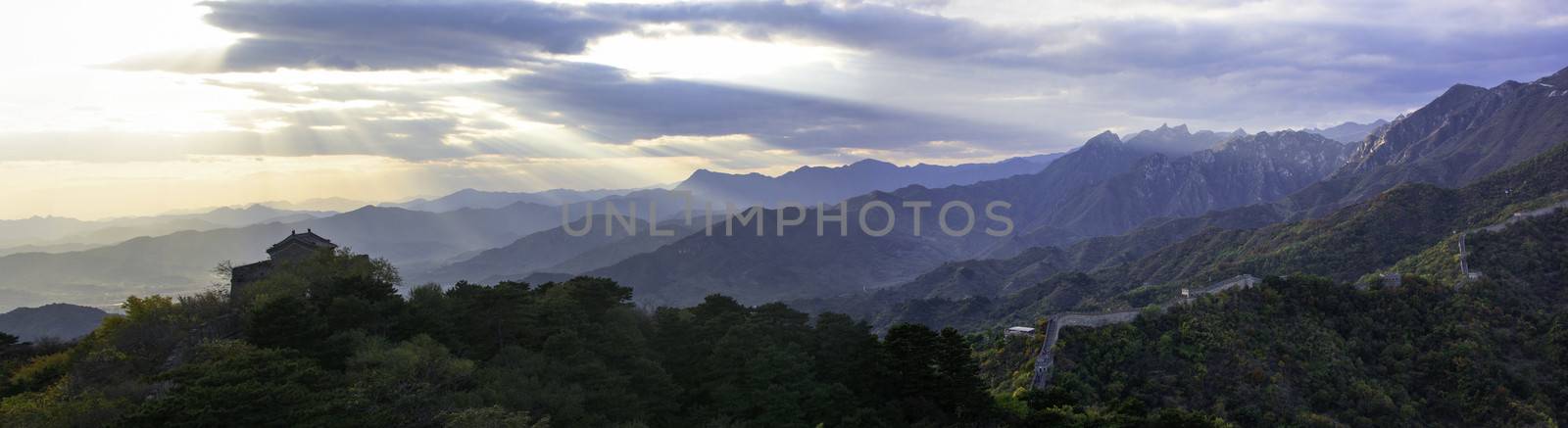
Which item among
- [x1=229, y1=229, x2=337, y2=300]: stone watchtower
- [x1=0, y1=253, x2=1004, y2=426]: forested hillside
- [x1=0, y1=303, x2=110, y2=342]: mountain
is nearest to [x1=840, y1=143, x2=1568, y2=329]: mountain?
[x1=0, y1=253, x2=1004, y2=426]: forested hillside

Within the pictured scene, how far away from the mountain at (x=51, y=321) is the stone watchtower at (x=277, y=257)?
5613 inches

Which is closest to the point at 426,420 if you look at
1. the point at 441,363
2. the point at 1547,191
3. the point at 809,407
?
the point at 441,363

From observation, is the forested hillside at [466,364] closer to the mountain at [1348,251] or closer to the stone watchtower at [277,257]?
the stone watchtower at [277,257]

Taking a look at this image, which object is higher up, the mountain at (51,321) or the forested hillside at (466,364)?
the forested hillside at (466,364)

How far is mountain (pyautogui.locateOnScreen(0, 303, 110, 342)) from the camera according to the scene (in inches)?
6083

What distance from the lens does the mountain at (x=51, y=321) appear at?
154500mm

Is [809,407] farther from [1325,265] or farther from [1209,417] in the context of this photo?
[1325,265]

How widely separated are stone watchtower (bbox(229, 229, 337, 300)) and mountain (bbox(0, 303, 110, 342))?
14257 centimetres

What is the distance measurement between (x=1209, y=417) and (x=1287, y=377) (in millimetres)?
12174

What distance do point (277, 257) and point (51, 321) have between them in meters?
164

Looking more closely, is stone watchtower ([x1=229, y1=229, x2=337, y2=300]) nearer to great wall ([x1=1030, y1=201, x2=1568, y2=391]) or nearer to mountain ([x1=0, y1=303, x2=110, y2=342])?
great wall ([x1=1030, y1=201, x2=1568, y2=391])

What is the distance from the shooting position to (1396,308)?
62094 millimetres

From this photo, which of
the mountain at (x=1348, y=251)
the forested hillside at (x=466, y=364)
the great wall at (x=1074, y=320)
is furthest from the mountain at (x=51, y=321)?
the great wall at (x=1074, y=320)

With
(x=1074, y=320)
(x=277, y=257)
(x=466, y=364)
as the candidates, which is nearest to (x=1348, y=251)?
(x=1074, y=320)
